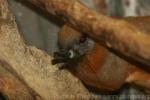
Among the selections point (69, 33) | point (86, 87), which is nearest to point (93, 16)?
point (69, 33)

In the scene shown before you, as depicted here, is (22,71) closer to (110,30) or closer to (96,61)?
(96,61)

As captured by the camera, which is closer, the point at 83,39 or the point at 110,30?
the point at 110,30

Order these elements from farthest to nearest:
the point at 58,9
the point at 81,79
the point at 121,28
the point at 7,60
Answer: the point at 81,79 < the point at 7,60 < the point at 58,9 < the point at 121,28

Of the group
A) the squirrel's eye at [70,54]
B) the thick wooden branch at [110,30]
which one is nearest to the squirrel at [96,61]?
the squirrel's eye at [70,54]

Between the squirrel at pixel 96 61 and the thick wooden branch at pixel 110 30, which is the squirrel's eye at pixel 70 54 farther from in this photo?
the thick wooden branch at pixel 110 30

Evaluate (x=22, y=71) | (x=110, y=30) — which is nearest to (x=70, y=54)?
(x=22, y=71)

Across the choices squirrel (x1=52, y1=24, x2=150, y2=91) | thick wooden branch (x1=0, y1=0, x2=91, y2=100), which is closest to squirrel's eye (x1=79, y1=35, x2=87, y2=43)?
squirrel (x1=52, y1=24, x2=150, y2=91)

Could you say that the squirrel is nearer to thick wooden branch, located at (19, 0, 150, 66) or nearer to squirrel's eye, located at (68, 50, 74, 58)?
squirrel's eye, located at (68, 50, 74, 58)

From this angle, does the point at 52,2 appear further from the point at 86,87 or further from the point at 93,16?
the point at 86,87
